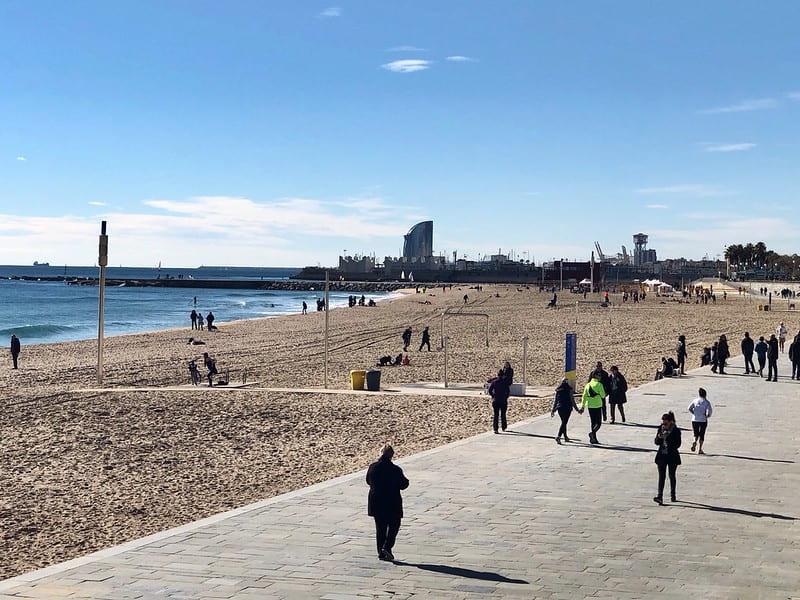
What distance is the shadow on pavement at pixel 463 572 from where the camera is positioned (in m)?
8.30

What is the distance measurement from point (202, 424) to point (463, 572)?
1144 cm

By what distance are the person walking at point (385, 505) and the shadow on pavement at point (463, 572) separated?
0.78 feet

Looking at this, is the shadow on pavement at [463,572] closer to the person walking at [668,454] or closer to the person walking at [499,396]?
the person walking at [668,454]

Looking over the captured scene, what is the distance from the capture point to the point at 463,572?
854 centimetres

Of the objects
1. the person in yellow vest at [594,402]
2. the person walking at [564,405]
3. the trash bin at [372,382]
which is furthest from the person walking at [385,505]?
the trash bin at [372,382]

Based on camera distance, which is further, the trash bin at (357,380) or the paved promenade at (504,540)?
the trash bin at (357,380)

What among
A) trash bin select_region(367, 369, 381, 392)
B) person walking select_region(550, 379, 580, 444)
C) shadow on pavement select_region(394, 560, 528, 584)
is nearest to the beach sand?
trash bin select_region(367, 369, 381, 392)

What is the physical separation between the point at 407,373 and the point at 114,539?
18239mm

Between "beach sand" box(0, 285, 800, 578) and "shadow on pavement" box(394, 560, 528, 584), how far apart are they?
386 cm

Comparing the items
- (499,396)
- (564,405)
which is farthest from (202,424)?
(564,405)

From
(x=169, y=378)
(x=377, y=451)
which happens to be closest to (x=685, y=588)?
(x=377, y=451)

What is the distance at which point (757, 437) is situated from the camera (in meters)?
16.0

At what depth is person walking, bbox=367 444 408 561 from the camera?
902 cm

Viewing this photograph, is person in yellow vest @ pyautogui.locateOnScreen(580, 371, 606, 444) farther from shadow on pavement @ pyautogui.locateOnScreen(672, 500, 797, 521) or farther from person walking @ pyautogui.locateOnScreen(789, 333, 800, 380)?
person walking @ pyautogui.locateOnScreen(789, 333, 800, 380)
